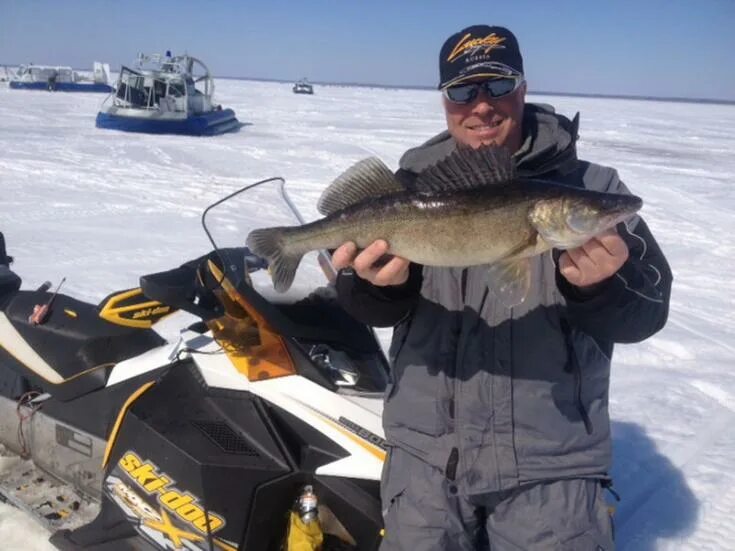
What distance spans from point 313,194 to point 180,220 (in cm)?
267

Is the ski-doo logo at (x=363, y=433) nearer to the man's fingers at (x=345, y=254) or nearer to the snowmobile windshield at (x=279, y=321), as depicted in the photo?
the snowmobile windshield at (x=279, y=321)

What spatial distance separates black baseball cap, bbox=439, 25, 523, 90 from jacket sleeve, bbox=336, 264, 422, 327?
0.61 m

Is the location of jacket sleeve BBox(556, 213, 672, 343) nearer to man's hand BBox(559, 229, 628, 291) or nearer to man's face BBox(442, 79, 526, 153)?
man's hand BBox(559, 229, 628, 291)

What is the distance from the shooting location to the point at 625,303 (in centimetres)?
180

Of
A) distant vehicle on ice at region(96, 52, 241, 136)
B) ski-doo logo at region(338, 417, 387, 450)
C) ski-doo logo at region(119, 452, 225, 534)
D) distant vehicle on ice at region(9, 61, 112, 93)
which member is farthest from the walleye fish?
distant vehicle on ice at region(9, 61, 112, 93)

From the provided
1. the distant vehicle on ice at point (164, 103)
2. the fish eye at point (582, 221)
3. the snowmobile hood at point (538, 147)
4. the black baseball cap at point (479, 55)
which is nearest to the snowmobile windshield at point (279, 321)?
the snowmobile hood at point (538, 147)

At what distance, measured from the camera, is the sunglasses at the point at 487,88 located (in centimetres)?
207

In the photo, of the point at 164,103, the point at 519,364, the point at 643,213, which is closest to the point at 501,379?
the point at 519,364

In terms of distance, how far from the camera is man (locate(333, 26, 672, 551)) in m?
1.90

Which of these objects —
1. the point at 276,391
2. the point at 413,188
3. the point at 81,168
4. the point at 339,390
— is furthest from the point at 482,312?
the point at 81,168

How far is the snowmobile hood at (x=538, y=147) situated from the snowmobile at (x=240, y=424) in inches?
20.4

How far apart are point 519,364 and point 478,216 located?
0.48m

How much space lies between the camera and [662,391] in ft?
13.3

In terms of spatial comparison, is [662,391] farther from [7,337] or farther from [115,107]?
[115,107]
